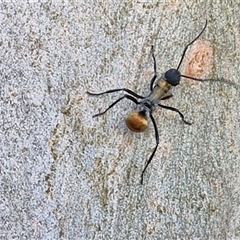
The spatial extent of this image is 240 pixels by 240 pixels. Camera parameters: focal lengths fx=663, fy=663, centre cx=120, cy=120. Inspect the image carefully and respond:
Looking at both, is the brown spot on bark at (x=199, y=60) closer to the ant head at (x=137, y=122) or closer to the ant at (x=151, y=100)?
the ant at (x=151, y=100)

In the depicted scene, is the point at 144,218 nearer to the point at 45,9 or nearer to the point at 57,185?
the point at 57,185

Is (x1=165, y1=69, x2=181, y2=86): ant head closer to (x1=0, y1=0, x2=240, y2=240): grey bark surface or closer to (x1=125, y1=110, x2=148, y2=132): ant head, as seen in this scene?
(x1=0, y1=0, x2=240, y2=240): grey bark surface

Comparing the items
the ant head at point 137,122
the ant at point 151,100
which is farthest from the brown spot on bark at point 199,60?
the ant head at point 137,122

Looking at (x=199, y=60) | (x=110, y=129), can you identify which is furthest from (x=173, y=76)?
(x=110, y=129)

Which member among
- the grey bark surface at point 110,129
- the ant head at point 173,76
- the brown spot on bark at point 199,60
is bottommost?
the grey bark surface at point 110,129

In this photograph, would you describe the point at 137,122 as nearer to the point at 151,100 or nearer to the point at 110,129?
the point at 110,129

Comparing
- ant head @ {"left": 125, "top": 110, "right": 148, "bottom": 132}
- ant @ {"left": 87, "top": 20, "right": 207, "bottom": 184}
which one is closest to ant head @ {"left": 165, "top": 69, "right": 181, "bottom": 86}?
ant @ {"left": 87, "top": 20, "right": 207, "bottom": 184}

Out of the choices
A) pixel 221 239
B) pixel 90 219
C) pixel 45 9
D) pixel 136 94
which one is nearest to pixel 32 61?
pixel 45 9
